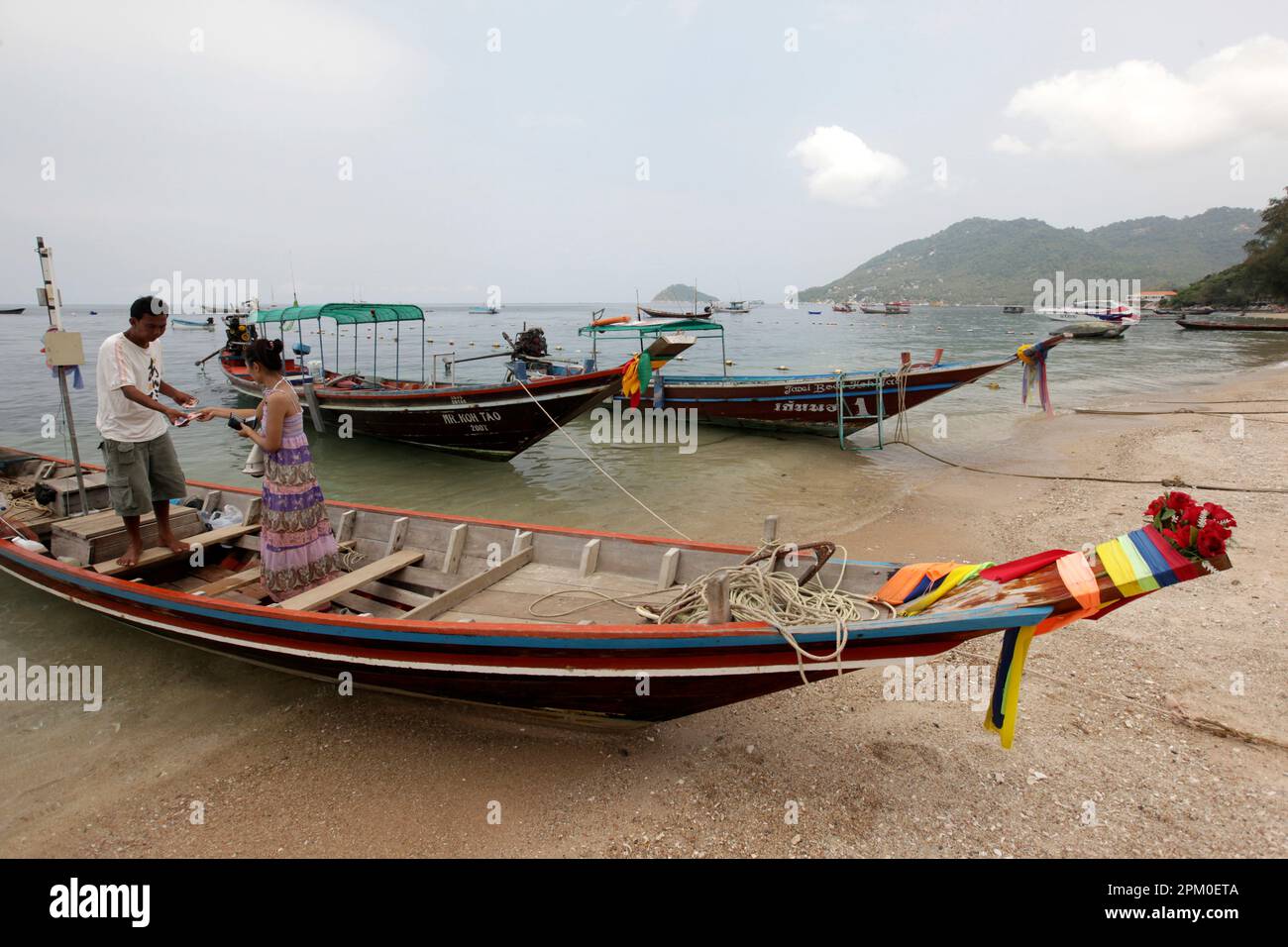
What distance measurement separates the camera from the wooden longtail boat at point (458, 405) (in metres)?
10.8

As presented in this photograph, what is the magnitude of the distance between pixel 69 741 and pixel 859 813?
17.4 feet

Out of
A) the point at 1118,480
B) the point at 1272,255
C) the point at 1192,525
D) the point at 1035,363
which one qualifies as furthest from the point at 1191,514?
the point at 1272,255

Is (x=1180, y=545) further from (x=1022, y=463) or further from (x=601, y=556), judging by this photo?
(x=1022, y=463)

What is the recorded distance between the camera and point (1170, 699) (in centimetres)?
414

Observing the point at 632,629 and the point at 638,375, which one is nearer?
the point at 632,629

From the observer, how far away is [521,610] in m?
4.35

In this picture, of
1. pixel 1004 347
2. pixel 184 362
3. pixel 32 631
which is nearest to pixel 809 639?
pixel 32 631

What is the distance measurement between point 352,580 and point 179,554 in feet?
6.78

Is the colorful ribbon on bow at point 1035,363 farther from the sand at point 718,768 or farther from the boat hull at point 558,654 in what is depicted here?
the boat hull at point 558,654

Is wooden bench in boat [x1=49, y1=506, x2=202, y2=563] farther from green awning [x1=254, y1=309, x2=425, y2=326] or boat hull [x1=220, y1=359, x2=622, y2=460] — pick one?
green awning [x1=254, y1=309, x2=425, y2=326]

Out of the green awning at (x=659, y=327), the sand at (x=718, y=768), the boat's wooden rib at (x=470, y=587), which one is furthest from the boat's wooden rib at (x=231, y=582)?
the green awning at (x=659, y=327)

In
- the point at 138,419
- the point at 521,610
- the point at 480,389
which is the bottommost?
the point at 521,610

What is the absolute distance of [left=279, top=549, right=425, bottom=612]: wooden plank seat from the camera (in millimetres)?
4285

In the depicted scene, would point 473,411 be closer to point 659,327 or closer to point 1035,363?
point 659,327
